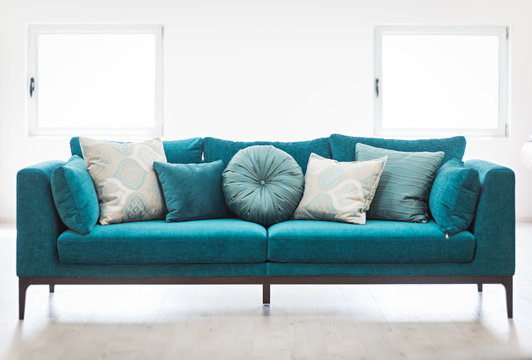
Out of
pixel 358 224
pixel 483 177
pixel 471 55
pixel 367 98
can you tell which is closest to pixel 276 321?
pixel 358 224

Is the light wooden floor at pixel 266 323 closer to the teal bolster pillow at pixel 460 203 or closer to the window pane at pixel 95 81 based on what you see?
the teal bolster pillow at pixel 460 203

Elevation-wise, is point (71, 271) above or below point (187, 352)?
above

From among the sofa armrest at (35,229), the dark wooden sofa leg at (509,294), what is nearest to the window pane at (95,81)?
the sofa armrest at (35,229)

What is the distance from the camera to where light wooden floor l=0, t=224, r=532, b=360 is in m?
2.48

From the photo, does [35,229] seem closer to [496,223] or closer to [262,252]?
[262,252]

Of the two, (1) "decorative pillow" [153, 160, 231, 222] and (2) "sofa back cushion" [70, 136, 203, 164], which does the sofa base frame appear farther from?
(2) "sofa back cushion" [70, 136, 203, 164]

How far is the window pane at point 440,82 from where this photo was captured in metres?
6.39

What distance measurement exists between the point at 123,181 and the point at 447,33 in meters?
4.31

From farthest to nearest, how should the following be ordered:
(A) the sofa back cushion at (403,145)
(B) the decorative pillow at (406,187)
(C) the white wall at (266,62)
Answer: (C) the white wall at (266,62) < (A) the sofa back cushion at (403,145) < (B) the decorative pillow at (406,187)

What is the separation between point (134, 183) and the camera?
127 inches

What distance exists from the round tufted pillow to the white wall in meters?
2.91

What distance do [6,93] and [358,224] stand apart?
181 inches

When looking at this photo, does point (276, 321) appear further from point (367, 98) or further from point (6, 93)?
point (6, 93)

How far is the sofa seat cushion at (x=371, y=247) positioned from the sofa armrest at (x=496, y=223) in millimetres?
66
